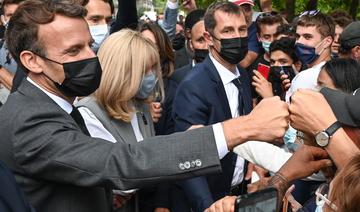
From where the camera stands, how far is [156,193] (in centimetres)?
417

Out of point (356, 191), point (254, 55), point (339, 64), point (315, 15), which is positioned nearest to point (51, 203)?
point (356, 191)

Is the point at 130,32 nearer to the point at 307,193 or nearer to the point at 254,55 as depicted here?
the point at 307,193

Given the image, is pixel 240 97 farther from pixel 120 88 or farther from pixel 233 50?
pixel 120 88

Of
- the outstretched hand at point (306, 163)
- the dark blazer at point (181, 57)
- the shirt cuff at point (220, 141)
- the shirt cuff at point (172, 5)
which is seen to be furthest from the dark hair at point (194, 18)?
the shirt cuff at point (220, 141)

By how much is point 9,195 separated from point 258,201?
0.76 m

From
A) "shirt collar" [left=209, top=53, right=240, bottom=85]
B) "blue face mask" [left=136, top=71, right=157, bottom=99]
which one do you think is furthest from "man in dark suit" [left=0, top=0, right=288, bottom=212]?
"shirt collar" [left=209, top=53, right=240, bottom=85]

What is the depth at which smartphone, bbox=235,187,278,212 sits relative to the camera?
1.87 m

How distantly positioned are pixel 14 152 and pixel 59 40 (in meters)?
0.53

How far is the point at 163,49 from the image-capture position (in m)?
5.66

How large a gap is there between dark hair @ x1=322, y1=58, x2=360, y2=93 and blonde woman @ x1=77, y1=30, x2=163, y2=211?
1.07 metres

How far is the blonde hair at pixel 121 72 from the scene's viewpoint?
3.44m

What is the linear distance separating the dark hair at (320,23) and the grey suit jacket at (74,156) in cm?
417

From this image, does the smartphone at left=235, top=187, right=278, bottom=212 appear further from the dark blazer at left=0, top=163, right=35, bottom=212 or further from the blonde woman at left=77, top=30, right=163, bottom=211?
the blonde woman at left=77, top=30, right=163, bottom=211

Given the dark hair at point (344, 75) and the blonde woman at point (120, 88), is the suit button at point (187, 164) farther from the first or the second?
the dark hair at point (344, 75)
